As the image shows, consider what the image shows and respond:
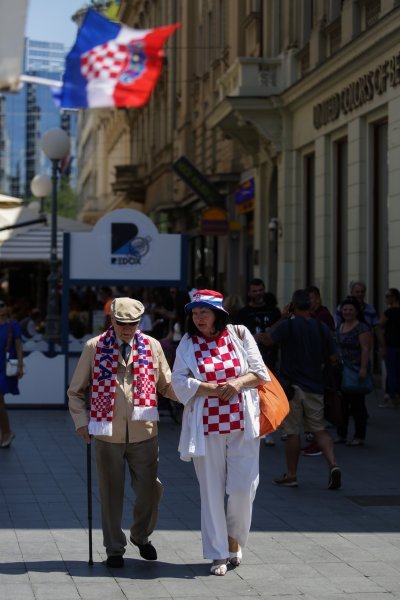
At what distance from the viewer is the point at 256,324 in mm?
14758

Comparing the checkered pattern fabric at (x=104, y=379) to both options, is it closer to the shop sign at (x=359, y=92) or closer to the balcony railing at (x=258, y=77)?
the shop sign at (x=359, y=92)

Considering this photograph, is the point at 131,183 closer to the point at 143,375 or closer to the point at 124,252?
the point at 124,252

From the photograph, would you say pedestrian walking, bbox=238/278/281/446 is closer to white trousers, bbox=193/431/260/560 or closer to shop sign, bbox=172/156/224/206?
white trousers, bbox=193/431/260/560

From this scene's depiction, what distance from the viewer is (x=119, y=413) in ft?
26.7

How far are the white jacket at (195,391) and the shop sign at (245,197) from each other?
924 inches

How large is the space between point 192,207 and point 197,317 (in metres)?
34.0

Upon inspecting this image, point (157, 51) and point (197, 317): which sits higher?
point (157, 51)

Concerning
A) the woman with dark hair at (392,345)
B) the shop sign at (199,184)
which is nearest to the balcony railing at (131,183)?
the shop sign at (199,184)

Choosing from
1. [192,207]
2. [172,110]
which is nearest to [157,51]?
[192,207]

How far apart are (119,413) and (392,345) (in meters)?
11.5

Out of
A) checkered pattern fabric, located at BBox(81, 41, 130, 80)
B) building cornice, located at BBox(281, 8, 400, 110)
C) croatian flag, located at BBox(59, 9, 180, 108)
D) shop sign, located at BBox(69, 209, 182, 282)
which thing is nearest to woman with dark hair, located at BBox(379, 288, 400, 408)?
shop sign, located at BBox(69, 209, 182, 282)

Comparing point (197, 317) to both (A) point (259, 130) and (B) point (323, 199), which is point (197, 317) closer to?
(B) point (323, 199)

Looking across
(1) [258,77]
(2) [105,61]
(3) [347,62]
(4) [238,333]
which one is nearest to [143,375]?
(4) [238,333]

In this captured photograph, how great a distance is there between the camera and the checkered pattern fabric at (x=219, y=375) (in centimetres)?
805
